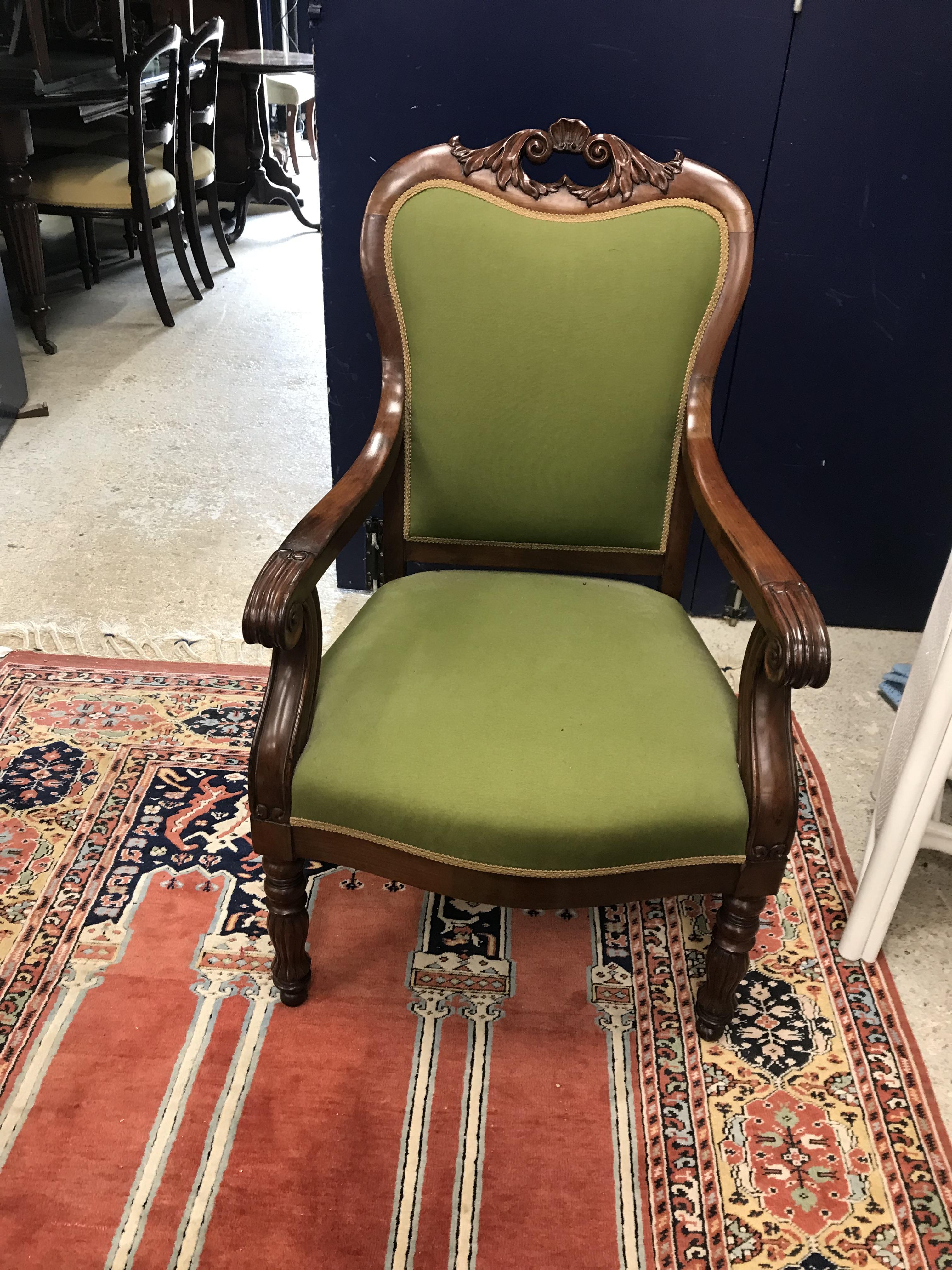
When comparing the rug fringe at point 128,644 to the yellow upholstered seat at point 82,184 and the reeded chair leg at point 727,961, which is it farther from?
the yellow upholstered seat at point 82,184

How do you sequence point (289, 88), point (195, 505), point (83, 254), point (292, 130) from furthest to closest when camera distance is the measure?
1. point (292, 130)
2. point (289, 88)
3. point (83, 254)
4. point (195, 505)

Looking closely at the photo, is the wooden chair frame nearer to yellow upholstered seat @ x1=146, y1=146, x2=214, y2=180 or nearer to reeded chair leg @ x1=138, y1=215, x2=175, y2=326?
yellow upholstered seat @ x1=146, y1=146, x2=214, y2=180

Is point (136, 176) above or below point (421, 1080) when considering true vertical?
above

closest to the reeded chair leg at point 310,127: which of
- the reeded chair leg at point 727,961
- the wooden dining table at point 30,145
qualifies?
the wooden dining table at point 30,145

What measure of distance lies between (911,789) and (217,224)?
384cm

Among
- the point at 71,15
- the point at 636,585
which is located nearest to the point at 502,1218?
the point at 636,585

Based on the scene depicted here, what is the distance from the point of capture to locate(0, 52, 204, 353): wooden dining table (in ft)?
9.84

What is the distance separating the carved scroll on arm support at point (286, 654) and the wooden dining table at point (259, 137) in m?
3.72

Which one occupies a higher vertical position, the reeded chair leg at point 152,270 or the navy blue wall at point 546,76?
the navy blue wall at point 546,76

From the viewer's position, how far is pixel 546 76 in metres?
1.75

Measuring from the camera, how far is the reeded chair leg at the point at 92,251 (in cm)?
398

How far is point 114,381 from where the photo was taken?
328cm

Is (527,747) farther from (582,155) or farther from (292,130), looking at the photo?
(292,130)

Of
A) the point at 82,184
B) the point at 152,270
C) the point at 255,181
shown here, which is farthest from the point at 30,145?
the point at 255,181
